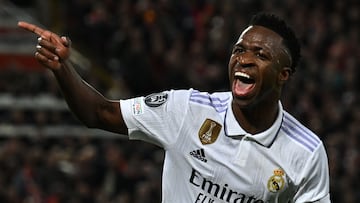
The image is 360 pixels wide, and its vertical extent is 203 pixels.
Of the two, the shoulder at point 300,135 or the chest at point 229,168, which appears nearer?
the chest at point 229,168

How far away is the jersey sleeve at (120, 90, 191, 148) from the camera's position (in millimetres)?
5391

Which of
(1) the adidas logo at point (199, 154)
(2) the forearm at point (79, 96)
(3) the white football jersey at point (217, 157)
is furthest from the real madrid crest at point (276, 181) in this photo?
(2) the forearm at point (79, 96)

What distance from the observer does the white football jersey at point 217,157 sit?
536 centimetres

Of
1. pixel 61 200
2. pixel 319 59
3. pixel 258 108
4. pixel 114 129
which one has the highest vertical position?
pixel 319 59

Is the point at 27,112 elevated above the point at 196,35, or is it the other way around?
the point at 196,35

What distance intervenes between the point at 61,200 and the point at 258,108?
701 centimetres

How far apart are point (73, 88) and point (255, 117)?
97 centimetres

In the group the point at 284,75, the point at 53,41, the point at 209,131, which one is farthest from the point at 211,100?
the point at 53,41

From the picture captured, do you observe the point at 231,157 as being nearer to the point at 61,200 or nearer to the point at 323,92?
the point at 61,200

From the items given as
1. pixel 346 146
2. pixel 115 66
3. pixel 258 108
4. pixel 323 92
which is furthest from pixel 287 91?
pixel 258 108

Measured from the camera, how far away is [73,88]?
521cm

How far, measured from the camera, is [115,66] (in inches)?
632

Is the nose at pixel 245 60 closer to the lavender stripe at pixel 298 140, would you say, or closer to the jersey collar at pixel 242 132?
the jersey collar at pixel 242 132

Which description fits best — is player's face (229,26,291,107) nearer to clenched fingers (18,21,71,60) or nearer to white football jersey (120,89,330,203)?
white football jersey (120,89,330,203)
